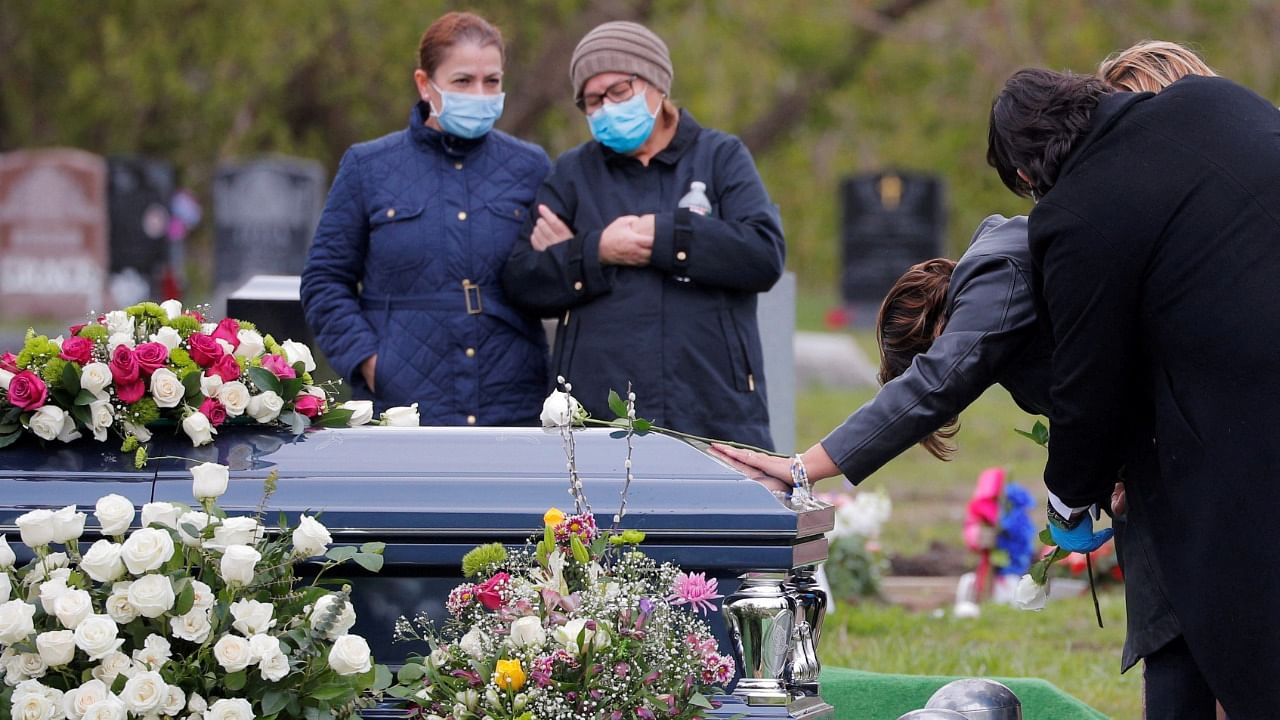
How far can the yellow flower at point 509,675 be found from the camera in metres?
2.80

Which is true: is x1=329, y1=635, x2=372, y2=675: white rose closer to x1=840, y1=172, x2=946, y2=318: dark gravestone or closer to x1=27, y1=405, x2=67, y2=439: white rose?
x1=27, y1=405, x2=67, y2=439: white rose

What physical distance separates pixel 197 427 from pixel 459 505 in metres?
0.54

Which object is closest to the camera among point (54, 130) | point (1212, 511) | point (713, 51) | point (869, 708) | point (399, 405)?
point (1212, 511)

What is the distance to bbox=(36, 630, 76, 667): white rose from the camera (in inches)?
110

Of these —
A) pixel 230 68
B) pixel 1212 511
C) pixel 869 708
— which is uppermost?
pixel 230 68

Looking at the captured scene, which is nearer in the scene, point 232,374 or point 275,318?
point 232,374

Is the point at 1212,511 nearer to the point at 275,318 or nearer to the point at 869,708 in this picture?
the point at 869,708

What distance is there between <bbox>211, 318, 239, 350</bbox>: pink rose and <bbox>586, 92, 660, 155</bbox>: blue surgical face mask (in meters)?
1.12

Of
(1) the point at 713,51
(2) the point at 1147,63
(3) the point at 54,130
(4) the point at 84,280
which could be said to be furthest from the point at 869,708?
(3) the point at 54,130

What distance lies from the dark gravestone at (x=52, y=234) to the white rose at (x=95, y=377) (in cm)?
1642

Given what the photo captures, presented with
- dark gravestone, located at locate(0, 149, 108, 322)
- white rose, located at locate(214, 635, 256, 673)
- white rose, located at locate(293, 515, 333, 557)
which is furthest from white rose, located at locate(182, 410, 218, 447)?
dark gravestone, located at locate(0, 149, 108, 322)

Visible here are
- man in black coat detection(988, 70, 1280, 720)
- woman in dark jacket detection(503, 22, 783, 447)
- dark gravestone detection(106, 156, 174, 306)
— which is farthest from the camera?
dark gravestone detection(106, 156, 174, 306)

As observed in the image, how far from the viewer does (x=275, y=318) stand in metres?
5.06

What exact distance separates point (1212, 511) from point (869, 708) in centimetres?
146
